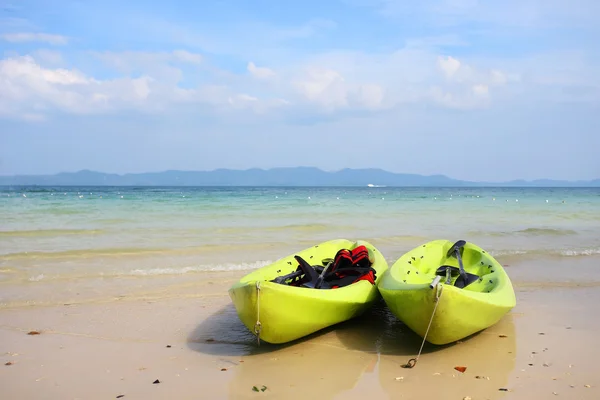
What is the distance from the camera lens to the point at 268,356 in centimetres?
439

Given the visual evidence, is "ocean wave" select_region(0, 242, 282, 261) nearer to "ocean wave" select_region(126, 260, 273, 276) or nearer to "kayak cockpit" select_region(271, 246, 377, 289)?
"ocean wave" select_region(126, 260, 273, 276)

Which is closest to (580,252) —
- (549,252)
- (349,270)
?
(549,252)

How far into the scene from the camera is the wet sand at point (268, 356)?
3688 millimetres

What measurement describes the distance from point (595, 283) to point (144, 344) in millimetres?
6400

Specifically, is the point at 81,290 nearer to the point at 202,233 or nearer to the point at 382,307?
the point at 382,307

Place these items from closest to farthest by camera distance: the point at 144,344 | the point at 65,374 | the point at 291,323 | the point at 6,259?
the point at 65,374, the point at 291,323, the point at 144,344, the point at 6,259

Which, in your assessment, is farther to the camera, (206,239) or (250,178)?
(250,178)

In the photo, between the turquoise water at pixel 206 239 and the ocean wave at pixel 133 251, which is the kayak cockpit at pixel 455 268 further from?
the ocean wave at pixel 133 251

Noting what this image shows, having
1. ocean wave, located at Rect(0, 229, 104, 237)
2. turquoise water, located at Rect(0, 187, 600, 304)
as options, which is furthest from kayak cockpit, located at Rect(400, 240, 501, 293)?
ocean wave, located at Rect(0, 229, 104, 237)

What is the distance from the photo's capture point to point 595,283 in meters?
7.38

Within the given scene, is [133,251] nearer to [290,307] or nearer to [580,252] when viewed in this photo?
[290,307]

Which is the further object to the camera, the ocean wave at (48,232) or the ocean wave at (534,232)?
the ocean wave at (534,232)

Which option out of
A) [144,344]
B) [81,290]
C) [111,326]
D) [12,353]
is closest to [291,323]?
[144,344]

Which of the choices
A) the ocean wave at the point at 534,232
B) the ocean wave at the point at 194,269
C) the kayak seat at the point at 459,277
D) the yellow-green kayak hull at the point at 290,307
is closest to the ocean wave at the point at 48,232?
the ocean wave at the point at 194,269
